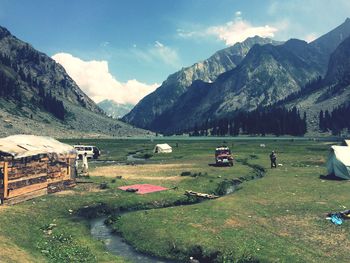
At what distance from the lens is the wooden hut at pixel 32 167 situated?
3017 centimetres

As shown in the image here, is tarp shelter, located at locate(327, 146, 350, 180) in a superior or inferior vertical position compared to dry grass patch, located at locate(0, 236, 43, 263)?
superior

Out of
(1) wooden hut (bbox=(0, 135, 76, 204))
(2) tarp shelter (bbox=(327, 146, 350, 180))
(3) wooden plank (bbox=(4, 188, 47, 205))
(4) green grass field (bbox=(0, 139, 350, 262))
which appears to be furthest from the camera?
(2) tarp shelter (bbox=(327, 146, 350, 180))

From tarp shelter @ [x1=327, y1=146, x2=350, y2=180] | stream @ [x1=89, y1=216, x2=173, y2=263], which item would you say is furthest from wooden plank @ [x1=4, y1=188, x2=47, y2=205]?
tarp shelter @ [x1=327, y1=146, x2=350, y2=180]

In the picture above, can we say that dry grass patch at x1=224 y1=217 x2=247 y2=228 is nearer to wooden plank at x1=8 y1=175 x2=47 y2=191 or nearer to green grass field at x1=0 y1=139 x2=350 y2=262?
green grass field at x1=0 y1=139 x2=350 y2=262

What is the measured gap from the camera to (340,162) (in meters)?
47.0

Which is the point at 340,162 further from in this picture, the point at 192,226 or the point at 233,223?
the point at 192,226

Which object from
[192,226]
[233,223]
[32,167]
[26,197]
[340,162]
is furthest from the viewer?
[340,162]

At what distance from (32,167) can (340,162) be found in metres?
37.3

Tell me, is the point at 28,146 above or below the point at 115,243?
above

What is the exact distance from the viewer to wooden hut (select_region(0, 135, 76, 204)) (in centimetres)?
3017

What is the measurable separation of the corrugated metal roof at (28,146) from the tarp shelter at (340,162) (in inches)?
1322

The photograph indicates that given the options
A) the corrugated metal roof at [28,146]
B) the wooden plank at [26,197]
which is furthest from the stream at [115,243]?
the corrugated metal roof at [28,146]

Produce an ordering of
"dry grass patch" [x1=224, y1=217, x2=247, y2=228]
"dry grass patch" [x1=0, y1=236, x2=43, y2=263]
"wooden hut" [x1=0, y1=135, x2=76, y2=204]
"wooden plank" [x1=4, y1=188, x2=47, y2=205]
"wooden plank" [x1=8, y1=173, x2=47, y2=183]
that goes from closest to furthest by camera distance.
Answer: "dry grass patch" [x1=0, y1=236, x2=43, y2=263] → "dry grass patch" [x1=224, y1=217, x2=247, y2=228] → "wooden plank" [x1=4, y1=188, x2=47, y2=205] → "wooden hut" [x1=0, y1=135, x2=76, y2=204] → "wooden plank" [x1=8, y1=173, x2=47, y2=183]

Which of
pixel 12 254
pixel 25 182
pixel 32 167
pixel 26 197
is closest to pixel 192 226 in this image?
pixel 12 254
